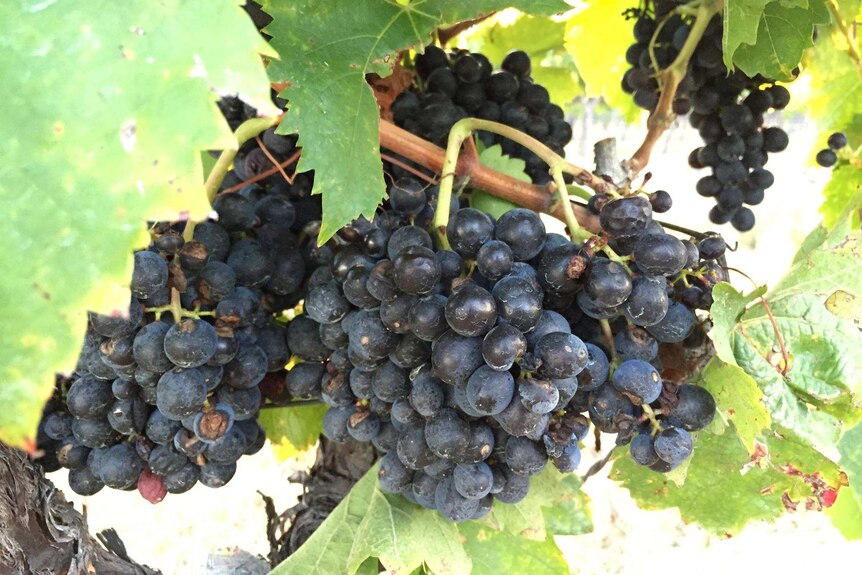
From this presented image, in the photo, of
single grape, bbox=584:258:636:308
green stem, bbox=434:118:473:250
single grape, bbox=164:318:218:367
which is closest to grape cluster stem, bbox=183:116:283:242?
single grape, bbox=164:318:218:367

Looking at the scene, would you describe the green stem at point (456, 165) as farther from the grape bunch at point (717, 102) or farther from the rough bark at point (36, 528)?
the rough bark at point (36, 528)

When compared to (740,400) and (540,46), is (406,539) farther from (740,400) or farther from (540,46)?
(540,46)

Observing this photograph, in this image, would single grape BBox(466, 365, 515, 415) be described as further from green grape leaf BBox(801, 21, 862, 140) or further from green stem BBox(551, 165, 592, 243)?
green grape leaf BBox(801, 21, 862, 140)

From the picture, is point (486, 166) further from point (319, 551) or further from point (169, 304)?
point (319, 551)

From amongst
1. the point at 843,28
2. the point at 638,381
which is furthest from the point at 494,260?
the point at 843,28

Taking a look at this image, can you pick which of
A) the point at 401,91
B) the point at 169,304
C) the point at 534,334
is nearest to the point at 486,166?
the point at 401,91
